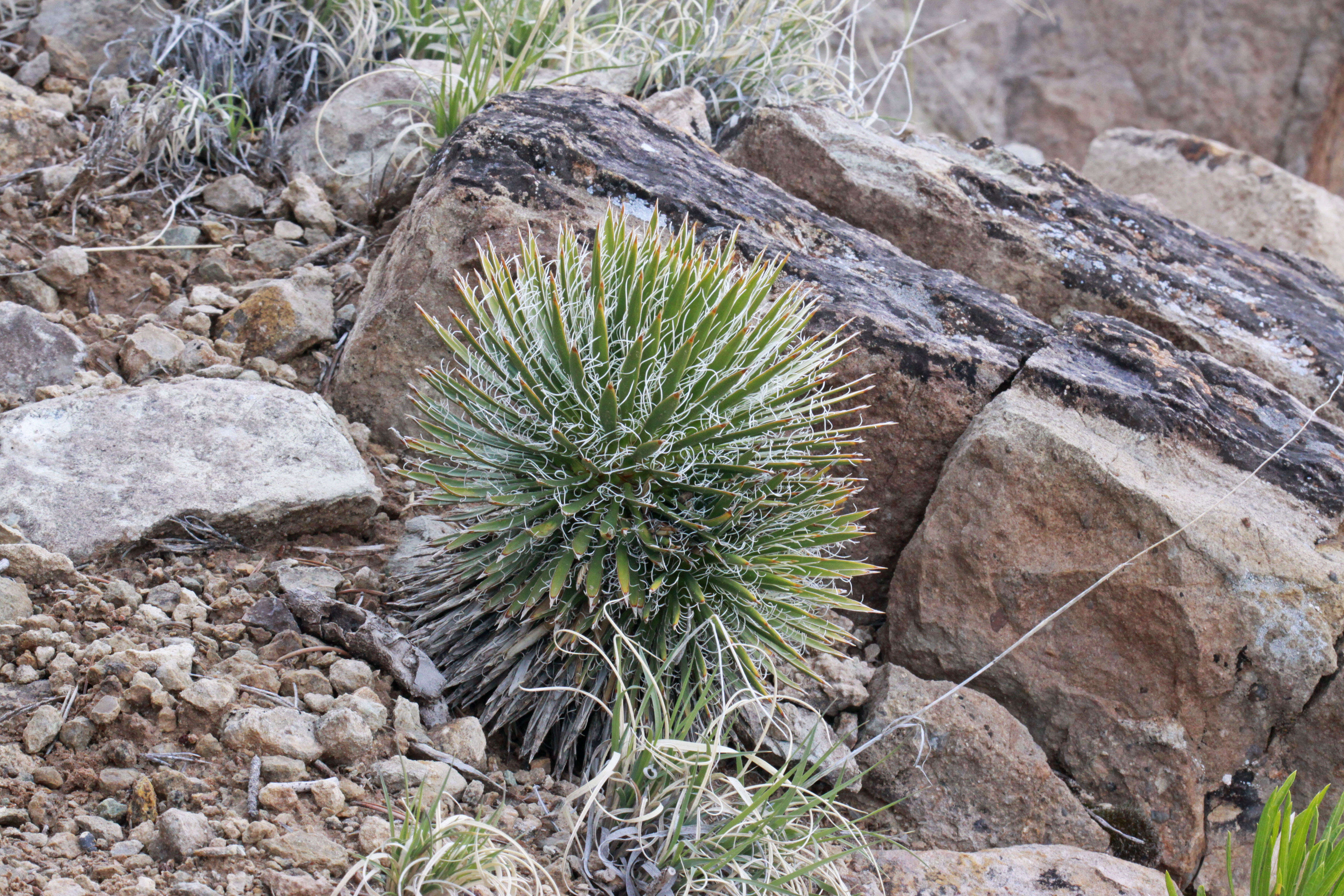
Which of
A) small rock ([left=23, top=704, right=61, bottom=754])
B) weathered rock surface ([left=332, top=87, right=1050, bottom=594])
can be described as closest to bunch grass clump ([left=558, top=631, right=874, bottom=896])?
small rock ([left=23, top=704, right=61, bottom=754])

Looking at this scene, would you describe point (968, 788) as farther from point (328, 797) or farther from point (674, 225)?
point (674, 225)

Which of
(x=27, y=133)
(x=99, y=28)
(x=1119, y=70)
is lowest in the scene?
(x=27, y=133)

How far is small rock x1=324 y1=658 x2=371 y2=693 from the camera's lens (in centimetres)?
227

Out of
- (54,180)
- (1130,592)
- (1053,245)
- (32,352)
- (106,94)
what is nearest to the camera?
(1130,592)

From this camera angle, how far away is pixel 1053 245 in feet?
12.6

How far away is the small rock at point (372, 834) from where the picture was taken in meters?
1.85

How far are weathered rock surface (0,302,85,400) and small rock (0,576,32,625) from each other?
2.69ft

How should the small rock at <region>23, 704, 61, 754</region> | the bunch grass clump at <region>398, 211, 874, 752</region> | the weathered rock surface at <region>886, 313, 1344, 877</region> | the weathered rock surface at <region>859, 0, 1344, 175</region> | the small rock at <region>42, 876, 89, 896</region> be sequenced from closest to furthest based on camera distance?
the small rock at <region>42, 876, 89, 896</region>
the small rock at <region>23, 704, 61, 754</region>
the bunch grass clump at <region>398, 211, 874, 752</region>
the weathered rock surface at <region>886, 313, 1344, 877</region>
the weathered rock surface at <region>859, 0, 1344, 175</region>

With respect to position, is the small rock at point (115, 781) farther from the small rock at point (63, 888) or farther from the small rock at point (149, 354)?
the small rock at point (149, 354)

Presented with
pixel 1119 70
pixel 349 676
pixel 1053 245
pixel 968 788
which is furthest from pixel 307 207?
pixel 1119 70

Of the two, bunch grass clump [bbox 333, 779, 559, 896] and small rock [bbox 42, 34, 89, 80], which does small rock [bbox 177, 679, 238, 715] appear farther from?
small rock [bbox 42, 34, 89, 80]

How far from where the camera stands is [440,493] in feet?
7.89

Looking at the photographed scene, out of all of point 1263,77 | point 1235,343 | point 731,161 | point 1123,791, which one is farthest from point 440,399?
point 1263,77

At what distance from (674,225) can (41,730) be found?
206 cm
